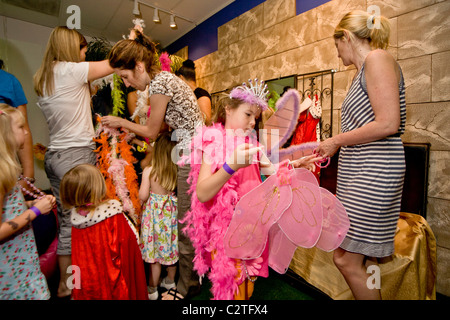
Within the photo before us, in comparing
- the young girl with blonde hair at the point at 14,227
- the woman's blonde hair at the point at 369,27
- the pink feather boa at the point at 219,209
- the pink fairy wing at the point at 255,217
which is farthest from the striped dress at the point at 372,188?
the young girl with blonde hair at the point at 14,227

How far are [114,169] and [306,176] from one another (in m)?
1.53

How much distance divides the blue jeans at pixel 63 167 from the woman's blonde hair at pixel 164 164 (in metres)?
0.43

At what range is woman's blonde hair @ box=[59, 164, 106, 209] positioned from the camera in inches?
49.2

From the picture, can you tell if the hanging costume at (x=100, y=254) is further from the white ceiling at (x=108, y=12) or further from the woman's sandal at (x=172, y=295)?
the white ceiling at (x=108, y=12)

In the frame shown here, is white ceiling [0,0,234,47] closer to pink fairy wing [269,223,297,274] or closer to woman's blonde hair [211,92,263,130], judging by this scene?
woman's blonde hair [211,92,263,130]

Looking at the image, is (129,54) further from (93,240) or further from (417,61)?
(417,61)

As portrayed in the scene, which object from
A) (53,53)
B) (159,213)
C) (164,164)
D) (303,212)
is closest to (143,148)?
(164,164)

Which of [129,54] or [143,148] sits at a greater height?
[129,54]

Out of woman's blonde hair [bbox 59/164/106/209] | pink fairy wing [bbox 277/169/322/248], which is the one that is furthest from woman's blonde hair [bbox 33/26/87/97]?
pink fairy wing [bbox 277/169/322/248]

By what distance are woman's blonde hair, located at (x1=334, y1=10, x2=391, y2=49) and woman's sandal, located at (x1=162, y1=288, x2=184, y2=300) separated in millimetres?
1900

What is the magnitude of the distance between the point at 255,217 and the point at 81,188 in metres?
0.97

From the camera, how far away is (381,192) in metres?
0.97

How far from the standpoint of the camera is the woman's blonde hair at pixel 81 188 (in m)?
1.25

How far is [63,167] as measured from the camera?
4.72 feet
